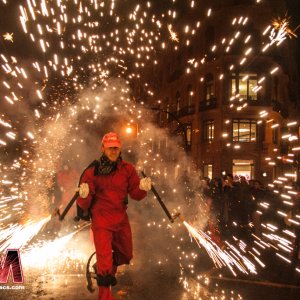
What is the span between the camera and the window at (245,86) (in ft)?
111

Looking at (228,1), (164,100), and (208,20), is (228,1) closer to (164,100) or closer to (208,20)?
(208,20)

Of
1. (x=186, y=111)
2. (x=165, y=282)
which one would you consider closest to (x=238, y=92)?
(x=186, y=111)

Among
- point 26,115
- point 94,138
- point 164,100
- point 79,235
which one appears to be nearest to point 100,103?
point 94,138

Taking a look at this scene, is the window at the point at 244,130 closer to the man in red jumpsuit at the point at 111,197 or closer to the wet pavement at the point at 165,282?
the wet pavement at the point at 165,282

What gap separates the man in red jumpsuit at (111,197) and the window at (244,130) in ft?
96.2

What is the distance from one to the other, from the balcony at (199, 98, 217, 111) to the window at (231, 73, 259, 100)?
5.33 ft

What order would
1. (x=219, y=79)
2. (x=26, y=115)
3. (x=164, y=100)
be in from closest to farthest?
(x=26, y=115) → (x=219, y=79) → (x=164, y=100)

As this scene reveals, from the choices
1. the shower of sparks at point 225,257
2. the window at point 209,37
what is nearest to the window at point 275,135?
the window at point 209,37

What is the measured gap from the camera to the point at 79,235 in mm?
10461

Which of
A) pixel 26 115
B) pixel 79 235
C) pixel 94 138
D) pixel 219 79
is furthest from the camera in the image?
pixel 219 79

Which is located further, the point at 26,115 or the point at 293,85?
the point at 293,85

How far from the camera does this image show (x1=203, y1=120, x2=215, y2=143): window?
34.9m

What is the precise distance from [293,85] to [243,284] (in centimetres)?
3726

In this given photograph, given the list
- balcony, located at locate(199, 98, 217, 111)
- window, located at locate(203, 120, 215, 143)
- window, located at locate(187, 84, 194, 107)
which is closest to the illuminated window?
window, located at locate(203, 120, 215, 143)
